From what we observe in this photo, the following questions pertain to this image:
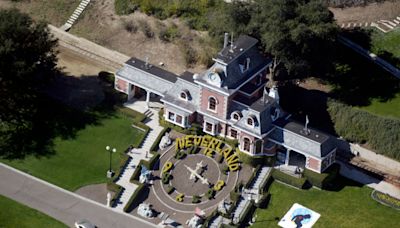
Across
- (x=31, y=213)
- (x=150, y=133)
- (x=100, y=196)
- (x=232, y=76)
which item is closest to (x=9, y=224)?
(x=31, y=213)

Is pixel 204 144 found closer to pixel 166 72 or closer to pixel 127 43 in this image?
pixel 166 72

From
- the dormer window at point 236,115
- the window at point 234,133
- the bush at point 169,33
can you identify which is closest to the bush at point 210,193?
the window at point 234,133

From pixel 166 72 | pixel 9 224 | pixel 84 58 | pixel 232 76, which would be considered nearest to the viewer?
pixel 9 224

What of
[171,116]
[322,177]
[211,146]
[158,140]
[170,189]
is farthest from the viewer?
[171,116]

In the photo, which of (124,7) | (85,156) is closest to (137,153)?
(85,156)

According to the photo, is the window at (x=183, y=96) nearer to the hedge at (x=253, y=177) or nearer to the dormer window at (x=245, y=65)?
the dormer window at (x=245, y=65)

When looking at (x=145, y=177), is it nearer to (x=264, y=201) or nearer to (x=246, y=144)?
(x=246, y=144)
